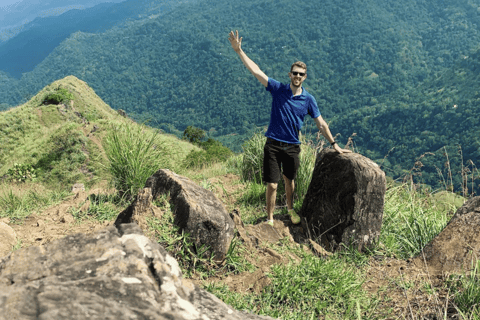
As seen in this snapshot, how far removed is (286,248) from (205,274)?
123 cm

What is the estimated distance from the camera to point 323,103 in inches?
6634

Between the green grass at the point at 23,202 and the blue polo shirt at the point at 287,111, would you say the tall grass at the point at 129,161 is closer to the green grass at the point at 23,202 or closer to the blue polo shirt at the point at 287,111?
the green grass at the point at 23,202

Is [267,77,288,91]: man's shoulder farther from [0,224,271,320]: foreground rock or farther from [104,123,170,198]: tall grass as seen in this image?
[0,224,271,320]: foreground rock

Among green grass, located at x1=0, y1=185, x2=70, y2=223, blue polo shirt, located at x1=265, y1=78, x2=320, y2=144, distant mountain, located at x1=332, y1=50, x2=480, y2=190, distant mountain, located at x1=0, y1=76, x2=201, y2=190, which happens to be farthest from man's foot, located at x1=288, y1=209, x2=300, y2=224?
distant mountain, located at x1=332, y1=50, x2=480, y2=190

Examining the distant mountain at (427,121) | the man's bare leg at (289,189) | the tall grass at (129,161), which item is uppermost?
the tall grass at (129,161)

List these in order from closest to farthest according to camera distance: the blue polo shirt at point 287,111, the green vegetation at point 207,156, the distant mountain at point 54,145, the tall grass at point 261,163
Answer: the blue polo shirt at point 287,111 → the tall grass at point 261,163 → the green vegetation at point 207,156 → the distant mountain at point 54,145

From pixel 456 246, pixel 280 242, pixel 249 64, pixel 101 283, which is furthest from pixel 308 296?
pixel 249 64

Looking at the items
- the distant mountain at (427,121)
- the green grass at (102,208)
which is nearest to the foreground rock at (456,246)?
the green grass at (102,208)

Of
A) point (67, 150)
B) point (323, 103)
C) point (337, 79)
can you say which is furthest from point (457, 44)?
point (67, 150)

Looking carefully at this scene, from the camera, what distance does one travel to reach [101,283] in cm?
150

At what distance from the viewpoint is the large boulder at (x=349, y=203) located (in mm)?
4367

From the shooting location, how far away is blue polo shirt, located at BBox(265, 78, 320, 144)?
460cm

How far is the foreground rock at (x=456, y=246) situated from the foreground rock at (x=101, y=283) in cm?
301

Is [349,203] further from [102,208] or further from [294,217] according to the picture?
[102,208]
